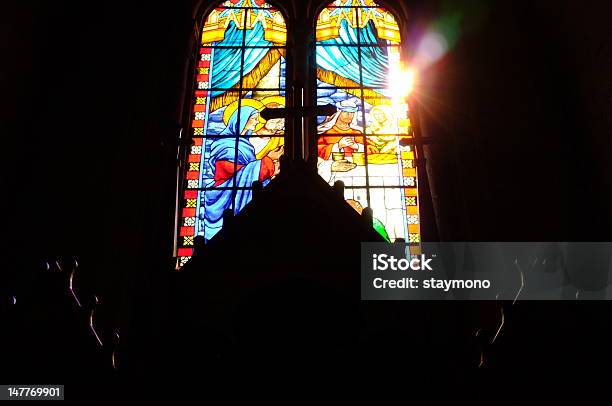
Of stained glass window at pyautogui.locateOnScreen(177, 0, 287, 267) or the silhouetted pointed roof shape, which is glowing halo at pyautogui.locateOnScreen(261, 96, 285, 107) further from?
the silhouetted pointed roof shape

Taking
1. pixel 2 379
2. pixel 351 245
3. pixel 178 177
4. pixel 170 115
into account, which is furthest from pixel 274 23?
pixel 2 379

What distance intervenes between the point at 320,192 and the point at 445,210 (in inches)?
44.2

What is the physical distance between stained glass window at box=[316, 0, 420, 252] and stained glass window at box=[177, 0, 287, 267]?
0.40m

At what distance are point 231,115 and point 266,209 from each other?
1883mm

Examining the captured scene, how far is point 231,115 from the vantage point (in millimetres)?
5750

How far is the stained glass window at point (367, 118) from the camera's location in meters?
5.20

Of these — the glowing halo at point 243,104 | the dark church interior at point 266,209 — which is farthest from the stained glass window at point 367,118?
the glowing halo at point 243,104

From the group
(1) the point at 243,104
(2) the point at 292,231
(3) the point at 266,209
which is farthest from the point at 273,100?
(2) the point at 292,231

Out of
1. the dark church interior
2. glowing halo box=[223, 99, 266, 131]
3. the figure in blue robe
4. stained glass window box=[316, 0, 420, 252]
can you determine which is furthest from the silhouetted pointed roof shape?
glowing halo box=[223, 99, 266, 131]

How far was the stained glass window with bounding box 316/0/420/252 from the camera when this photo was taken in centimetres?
520

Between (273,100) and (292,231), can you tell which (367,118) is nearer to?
(273,100)

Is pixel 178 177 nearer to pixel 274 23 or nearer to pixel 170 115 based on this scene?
pixel 170 115

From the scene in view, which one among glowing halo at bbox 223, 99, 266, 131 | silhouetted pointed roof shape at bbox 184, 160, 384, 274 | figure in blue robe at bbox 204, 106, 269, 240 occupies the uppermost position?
glowing halo at bbox 223, 99, 266, 131

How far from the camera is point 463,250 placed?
4.28m
